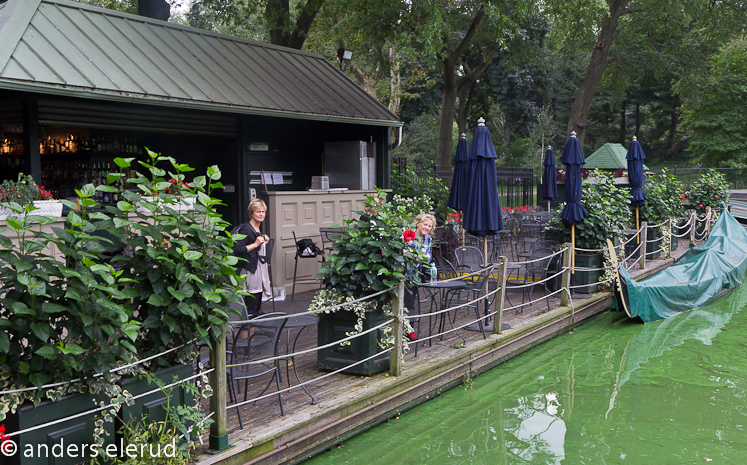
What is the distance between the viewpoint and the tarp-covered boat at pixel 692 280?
32.3 feet

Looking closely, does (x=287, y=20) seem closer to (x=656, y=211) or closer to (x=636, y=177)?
(x=636, y=177)

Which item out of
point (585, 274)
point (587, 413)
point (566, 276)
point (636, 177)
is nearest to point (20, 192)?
point (587, 413)

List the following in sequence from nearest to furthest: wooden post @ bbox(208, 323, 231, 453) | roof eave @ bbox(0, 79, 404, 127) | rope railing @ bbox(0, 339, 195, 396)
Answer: rope railing @ bbox(0, 339, 195, 396), wooden post @ bbox(208, 323, 231, 453), roof eave @ bbox(0, 79, 404, 127)

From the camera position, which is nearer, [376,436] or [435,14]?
[376,436]

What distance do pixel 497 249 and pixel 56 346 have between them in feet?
33.1

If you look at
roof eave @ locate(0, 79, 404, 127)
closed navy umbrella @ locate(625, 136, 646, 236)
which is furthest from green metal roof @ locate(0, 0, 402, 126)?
closed navy umbrella @ locate(625, 136, 646, 236)

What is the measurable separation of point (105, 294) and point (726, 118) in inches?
1407

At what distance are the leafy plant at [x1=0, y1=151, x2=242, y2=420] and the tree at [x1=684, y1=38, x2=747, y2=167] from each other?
106 ft

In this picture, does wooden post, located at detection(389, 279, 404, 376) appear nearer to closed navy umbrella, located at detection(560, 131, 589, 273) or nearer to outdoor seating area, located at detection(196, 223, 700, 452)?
outdoor seating area, located at detection(196, 223, 700, 452)

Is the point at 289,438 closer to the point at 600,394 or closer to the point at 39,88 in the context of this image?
the point at 600,394

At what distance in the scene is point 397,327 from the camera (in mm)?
5945

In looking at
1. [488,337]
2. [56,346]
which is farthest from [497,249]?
[56,346]

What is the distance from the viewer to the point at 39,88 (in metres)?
6.79

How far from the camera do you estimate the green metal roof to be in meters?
7.18
